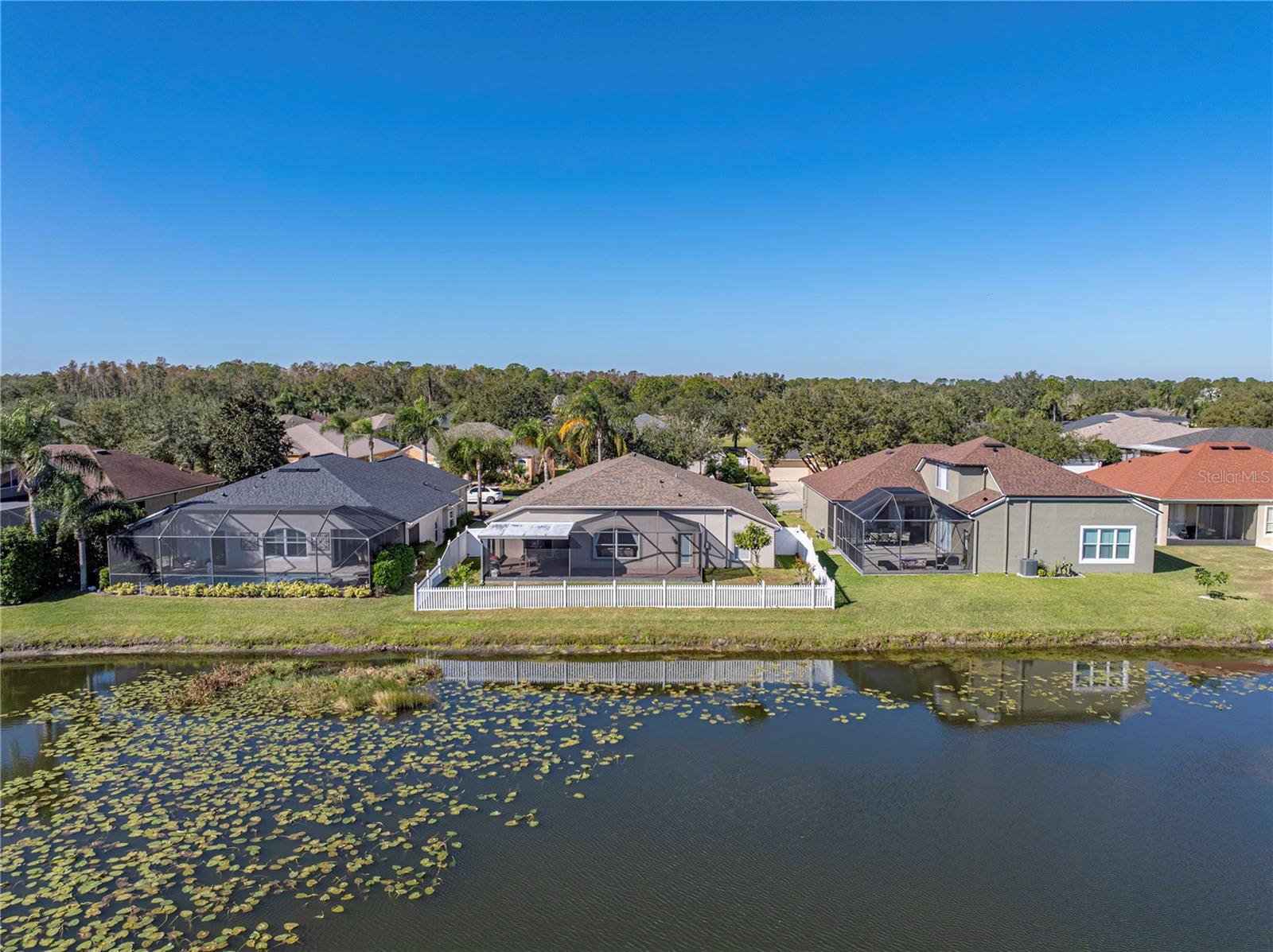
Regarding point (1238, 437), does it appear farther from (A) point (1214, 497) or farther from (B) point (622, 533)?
(B) point (622, 533)

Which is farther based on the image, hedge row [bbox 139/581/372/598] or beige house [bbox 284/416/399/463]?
beige house [bbox 284/416/399/463]

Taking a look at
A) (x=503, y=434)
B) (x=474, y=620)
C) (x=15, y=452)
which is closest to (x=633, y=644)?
(x=474, y=620)

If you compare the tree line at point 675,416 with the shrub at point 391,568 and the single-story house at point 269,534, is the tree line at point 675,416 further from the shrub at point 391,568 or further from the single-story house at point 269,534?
the shrub at point 391,568

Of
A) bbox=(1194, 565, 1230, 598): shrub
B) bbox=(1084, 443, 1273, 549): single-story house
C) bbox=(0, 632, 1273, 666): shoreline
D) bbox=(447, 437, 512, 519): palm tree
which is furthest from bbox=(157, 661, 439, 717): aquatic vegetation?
bbox=(1084, 443, 1273, 549): single-story house

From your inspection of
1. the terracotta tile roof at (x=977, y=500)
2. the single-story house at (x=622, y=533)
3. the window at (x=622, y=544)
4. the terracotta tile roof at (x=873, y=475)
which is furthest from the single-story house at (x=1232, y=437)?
the window at (x=622, y=544)

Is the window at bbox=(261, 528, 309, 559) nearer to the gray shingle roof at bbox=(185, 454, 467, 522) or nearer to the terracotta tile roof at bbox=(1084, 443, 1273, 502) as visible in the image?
the gray shingle roof at bbox=(185, 454, 467, 522)

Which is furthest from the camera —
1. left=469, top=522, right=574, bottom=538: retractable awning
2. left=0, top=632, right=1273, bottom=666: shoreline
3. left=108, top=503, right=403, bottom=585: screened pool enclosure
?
left=469, top=522, right=574, bottom=538: retractable awning

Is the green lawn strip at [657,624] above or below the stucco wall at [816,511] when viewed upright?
below
